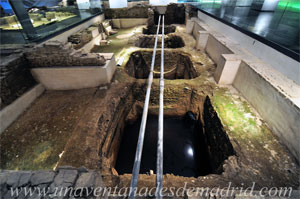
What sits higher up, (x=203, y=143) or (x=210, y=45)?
(x=210, y=45)

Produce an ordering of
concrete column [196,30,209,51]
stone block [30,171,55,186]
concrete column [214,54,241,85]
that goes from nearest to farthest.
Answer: stone block [30,171,55,186] < concrete column [214,54,241,85] < concrete column [196,30,209,51]

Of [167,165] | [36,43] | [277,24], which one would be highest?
[277,24]

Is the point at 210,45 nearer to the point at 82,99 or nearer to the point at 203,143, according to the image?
the point at 203,143

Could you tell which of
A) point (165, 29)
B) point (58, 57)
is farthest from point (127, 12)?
point (58, 57)

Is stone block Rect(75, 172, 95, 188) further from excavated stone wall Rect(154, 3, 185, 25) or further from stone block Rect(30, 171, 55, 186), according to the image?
excavated stone wall Rect(154, 3, 185, 25)

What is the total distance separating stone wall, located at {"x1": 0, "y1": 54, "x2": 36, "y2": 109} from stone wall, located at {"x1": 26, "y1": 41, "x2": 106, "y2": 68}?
1.00 feet

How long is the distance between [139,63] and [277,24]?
20.1 feet

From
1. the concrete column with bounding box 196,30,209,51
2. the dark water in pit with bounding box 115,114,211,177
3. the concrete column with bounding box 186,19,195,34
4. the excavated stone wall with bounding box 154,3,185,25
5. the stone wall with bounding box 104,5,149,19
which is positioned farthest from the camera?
the excavated stone wall with bounding box 154,3,185,25

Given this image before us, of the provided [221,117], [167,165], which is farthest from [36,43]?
[221,117]

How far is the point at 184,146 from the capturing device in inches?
212

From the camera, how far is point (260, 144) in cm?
333

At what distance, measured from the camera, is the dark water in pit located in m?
4.74

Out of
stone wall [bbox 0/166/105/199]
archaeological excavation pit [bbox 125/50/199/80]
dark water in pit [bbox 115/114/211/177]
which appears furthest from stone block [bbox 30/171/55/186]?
archaeological excavation pit [bbox 125/50/199/80]

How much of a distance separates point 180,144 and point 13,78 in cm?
594
